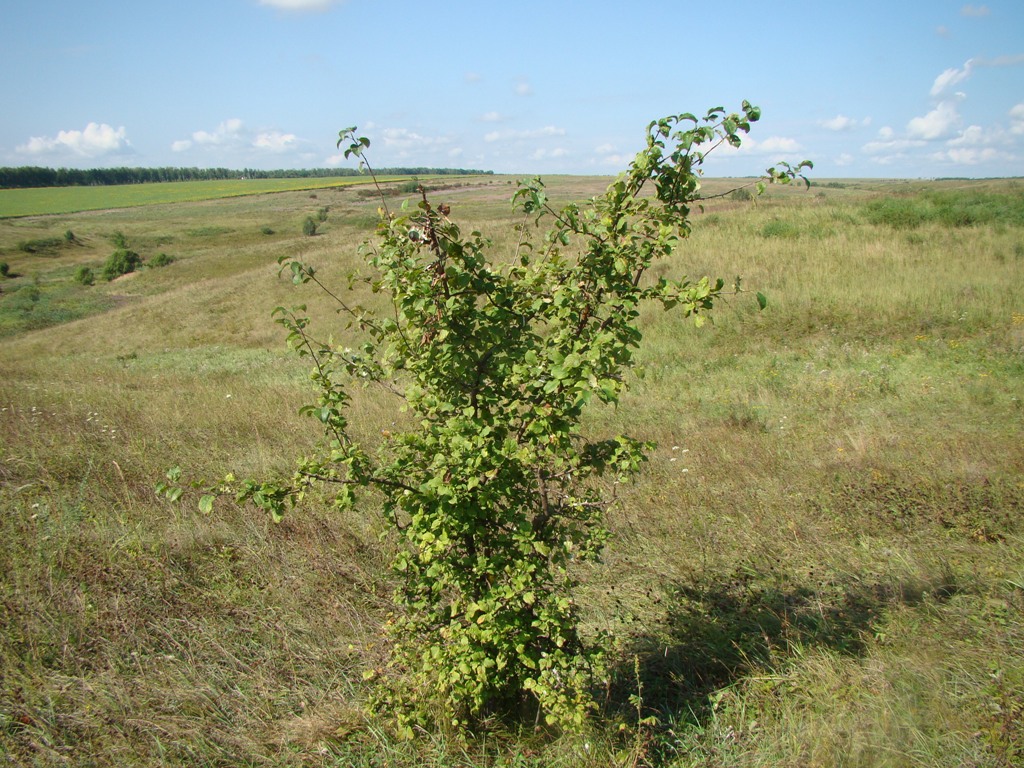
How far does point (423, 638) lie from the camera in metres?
2.92

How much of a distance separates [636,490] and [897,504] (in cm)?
204

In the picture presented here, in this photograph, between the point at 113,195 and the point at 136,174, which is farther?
the point at 136,174

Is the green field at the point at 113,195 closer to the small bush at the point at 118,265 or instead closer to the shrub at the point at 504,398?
the small bush at the point at 118,265

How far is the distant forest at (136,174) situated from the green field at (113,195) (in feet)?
22.9

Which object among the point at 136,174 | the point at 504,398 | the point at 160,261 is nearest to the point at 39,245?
the point at 160,261

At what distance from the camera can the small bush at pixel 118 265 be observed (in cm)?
4512

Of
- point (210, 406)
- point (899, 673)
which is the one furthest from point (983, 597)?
point (210, 406)

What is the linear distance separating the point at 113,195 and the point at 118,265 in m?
69.1

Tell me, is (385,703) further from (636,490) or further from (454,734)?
(636,490)

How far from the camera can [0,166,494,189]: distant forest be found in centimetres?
11575

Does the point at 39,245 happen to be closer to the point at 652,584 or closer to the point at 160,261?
the point at 160,261

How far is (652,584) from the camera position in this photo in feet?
13.9

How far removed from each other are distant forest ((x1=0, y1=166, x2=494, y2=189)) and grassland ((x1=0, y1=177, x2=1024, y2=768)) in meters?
104

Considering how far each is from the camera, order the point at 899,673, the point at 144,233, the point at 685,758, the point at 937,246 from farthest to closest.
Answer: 1. the point at 144,233
2. the point at 937,246
3. the point at 899,673
4. the point at 685,758
